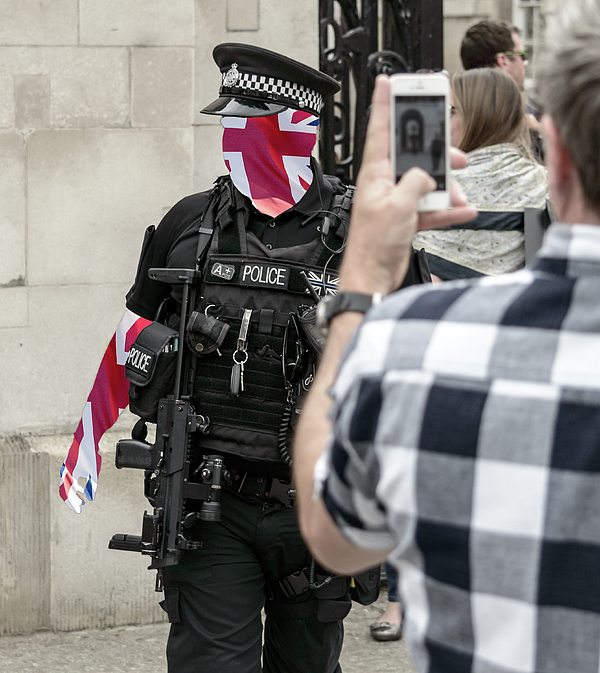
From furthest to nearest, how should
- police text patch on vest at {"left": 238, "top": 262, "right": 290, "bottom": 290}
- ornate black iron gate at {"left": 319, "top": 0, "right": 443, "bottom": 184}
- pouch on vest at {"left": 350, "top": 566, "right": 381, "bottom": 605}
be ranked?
ornate black iron gate at {"left": 319, "top": 0, "right": 443, "bottom": 184} → pouch on vest at {"left": 350, "top": 566, "right": 381, "bottom": 605} → police text patch on vest at {"left": 238, "top": 262, "right": 290, "bottom": 290}

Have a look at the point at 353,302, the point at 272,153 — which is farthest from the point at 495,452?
the point at 272,153

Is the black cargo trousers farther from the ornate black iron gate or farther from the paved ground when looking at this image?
the ornate black iron gate

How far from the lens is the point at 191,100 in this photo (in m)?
4.04

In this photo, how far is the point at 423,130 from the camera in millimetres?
1314

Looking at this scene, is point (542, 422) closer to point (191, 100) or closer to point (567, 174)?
point (567, 174)

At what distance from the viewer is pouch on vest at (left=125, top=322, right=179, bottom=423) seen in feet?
8.75

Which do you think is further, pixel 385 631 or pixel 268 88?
pixel 385 631

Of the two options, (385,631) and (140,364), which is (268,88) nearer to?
(140,364)

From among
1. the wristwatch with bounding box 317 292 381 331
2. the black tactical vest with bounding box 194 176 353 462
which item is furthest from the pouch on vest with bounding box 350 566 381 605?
the wristwatch with bounding box 317 292 381 331

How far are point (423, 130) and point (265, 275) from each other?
4.49 feet

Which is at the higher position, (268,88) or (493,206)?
(268,88)

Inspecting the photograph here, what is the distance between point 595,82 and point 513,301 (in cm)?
22

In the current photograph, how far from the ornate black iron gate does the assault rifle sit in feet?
6.79

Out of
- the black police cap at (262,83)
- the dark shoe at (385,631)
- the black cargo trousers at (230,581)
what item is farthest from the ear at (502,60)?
the black cargo trousers at (230,581)
